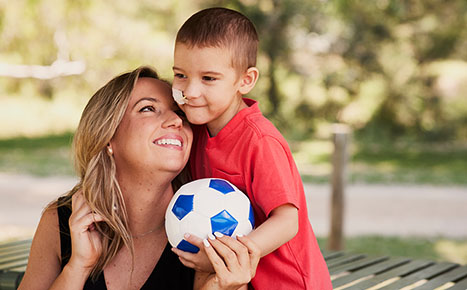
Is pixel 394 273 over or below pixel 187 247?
below

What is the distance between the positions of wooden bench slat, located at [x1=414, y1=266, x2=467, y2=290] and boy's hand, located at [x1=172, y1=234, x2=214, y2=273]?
1542 millimetres

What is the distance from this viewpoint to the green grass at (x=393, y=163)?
12.4 meters

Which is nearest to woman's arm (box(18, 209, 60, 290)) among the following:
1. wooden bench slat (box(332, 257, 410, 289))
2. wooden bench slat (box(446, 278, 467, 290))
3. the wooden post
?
wooden bench slat (box(332, 257, 410, 289))

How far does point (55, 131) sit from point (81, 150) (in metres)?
16.2

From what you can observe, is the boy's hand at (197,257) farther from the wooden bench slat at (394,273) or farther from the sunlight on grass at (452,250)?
the sunlight on grass at (452,250)

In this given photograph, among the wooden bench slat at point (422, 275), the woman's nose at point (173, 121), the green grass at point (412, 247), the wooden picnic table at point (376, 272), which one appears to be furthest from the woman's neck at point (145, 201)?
the green grass at point (412, 247)

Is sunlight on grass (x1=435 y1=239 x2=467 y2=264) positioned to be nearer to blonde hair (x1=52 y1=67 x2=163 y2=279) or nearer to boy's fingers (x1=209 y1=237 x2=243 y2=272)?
blonde hair (x1=52 y1=67 x2=163 y2=279)

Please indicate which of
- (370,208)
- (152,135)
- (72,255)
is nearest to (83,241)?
(72,255)

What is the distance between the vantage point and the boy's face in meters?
2.39

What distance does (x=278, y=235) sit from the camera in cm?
227

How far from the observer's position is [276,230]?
226 cm

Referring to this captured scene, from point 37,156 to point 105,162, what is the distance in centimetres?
1347

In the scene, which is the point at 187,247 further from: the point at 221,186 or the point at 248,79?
the point at 248,79

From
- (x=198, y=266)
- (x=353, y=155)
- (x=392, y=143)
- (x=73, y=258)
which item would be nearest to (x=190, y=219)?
(x=198, y=266)
